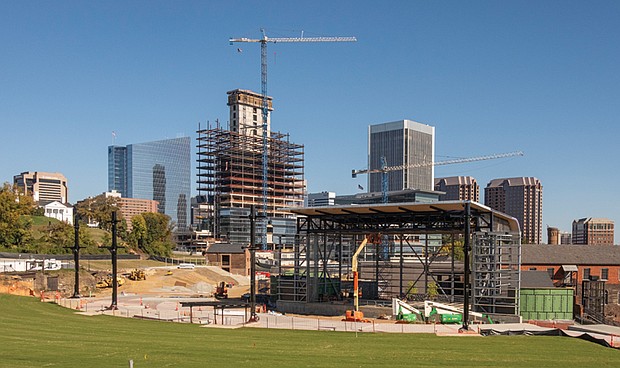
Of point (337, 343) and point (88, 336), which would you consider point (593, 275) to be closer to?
point (337, 343)

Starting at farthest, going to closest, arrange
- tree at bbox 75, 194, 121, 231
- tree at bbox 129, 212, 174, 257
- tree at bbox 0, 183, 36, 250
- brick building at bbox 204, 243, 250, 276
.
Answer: tree at bbox 75, 194, 121, 231 → tree at bbox 129, 212, 174, 257 → brick building at bbox 204, 243, 250, 276 → tree at bbox 0, 183, 36, 250

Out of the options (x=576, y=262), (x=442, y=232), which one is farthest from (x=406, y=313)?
(x=576, y=262)

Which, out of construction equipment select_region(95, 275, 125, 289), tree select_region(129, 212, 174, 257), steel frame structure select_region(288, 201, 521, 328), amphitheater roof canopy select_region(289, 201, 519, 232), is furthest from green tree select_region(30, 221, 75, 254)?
amphitheater roof canopy select_region(289, 201, 519, 232)

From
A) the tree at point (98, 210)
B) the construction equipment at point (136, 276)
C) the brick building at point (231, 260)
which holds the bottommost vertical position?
the brick building at point (231, 260)

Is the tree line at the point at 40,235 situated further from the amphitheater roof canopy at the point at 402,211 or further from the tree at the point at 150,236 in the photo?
the amphitheater roof canopy at the point at 402,211

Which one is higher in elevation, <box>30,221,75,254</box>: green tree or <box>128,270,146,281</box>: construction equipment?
<box>30,221,75,254</box>: green tree

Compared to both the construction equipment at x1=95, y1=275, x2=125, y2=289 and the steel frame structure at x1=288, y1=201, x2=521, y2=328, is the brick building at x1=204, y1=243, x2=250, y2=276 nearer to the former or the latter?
the construction equipment at x1=95, y1=275, x2=125, y2=289

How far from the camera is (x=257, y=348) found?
97.2 ft

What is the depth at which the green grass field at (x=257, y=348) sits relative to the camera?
987 inches

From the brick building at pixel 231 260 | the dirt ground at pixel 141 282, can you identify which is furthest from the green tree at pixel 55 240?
the brick building at pixel 231 260

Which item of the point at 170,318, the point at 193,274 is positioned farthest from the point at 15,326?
the point at 193,274

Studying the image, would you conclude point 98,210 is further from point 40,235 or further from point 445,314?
point 445,314

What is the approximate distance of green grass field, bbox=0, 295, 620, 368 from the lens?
25078 mm

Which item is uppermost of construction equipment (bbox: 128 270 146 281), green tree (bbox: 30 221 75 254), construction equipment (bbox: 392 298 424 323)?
green tree (bbox: 30 221 75 254)
